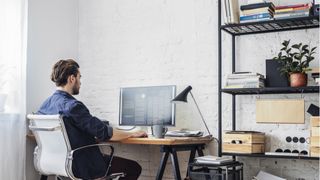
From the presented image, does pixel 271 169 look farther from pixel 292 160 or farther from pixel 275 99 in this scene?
pixel 275 99

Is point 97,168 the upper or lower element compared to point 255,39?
lower

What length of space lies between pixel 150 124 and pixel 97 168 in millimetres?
755

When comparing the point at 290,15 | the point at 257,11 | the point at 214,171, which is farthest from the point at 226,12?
the point at 214,171

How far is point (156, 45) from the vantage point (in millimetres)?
3871

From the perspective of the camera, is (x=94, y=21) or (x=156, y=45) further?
(x=94, y=21)

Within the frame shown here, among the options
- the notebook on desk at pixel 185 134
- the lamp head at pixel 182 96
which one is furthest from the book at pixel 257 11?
the notebook on desk at pixel 185 134

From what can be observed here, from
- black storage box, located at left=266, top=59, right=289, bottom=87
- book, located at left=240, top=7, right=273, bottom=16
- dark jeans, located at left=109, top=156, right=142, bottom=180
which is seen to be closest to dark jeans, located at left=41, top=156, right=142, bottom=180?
dark jeans, located at left=109, top=156, right=142, bottom=180

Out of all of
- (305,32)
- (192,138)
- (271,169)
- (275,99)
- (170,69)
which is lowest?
(271,169)

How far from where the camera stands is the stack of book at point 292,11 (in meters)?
2.96

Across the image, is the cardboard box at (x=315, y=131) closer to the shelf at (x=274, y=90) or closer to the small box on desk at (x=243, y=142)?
the shelf at (x=274, y=90)

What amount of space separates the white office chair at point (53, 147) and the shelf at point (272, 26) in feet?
4.44

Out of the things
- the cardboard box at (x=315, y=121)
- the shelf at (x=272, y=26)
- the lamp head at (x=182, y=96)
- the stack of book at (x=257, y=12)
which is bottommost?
Result: the cardboard box at (x=315, y=121)

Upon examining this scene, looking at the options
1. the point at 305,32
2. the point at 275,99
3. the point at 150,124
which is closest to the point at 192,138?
the point at 150,124

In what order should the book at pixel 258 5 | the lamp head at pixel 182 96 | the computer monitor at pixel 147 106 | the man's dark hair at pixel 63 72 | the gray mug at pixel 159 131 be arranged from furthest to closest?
1. the computer monitor at pixel 147 106
2. the lamp head at pixel 182 96
3. the gray mug at pixel 159 131
4. the man's dark hair at pixel 63 72
5. the book at pixel 258 5
